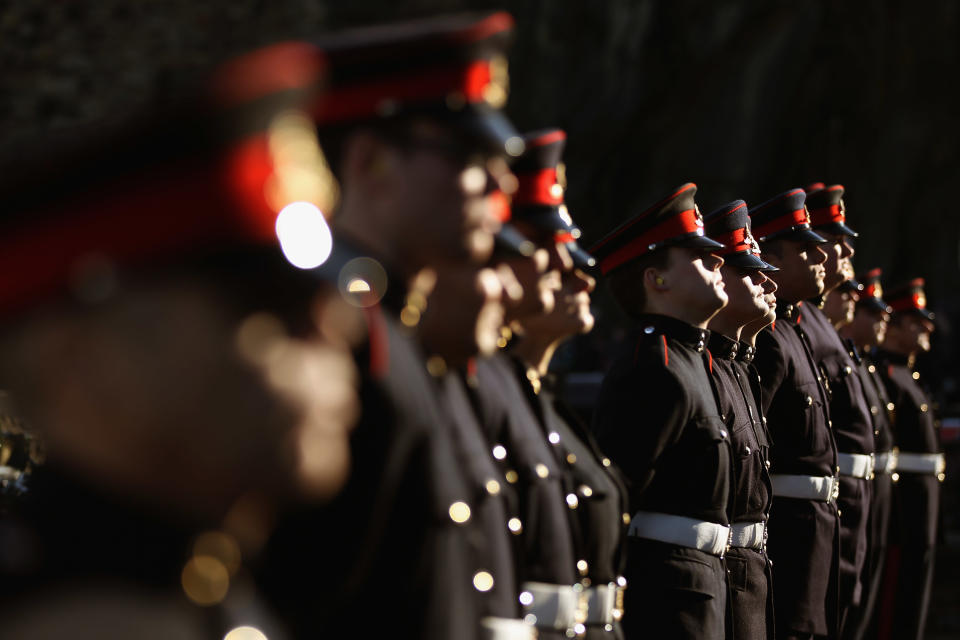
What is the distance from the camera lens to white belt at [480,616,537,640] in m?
2.14

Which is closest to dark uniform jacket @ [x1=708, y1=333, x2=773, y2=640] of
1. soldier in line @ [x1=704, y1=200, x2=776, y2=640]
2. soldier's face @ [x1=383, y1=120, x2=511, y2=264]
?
soldier in line @ [x1=704, y1=200, x2=776, y2=640]

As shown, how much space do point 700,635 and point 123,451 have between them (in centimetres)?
281

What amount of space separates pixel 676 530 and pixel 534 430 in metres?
1.04

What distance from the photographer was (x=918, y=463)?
723cm

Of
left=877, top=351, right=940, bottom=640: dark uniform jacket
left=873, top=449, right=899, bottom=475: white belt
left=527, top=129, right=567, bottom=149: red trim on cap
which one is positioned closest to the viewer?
left=527, top=129, right=567, bottom=149: red trim on cap

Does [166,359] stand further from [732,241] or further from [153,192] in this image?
[732,241]

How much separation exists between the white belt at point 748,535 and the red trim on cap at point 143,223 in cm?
326

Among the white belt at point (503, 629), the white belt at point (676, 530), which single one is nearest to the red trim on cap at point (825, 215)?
the white belt at point (676, 530)

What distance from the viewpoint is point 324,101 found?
1667 mm

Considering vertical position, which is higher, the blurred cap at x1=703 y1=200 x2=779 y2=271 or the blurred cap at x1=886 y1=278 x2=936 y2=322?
the blurred cap at x1=886 y1=278 x2=936 y2=322

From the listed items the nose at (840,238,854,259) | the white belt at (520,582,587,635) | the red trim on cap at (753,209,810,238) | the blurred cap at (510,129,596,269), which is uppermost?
the nose at (840,238,854,259)

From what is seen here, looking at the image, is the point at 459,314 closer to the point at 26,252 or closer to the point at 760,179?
the point at 26,252

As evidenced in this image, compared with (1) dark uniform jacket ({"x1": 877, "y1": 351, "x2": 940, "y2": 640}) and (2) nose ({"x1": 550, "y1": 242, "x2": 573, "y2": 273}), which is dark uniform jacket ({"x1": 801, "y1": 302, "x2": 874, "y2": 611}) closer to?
(1) dark uniform jacket ({"x1": 877, "y1": 351, "x2": 940, "y2": 640})

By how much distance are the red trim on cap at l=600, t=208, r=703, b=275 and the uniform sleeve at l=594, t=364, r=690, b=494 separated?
0.40 m
